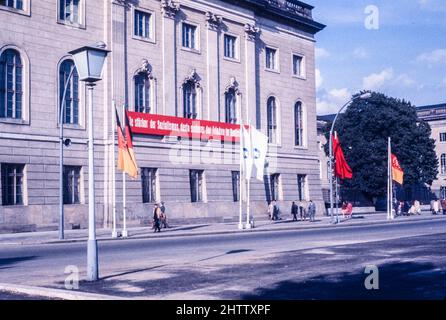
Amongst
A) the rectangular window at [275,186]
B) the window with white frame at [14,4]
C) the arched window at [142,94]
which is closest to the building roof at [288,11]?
the arched window at [142,94]

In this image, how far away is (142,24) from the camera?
3812 cm

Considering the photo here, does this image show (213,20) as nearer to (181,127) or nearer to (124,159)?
(181,127)

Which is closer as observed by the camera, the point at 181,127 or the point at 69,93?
the point at 69,93

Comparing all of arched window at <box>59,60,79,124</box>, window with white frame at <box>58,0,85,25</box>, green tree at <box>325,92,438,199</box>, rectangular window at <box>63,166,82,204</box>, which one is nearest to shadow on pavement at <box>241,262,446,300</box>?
rectangular window at <box>63,166,82,204</box>

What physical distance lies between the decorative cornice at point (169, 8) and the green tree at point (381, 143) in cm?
2965

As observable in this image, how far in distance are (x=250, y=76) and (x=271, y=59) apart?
4.14 m

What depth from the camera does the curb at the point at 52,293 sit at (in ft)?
30.5

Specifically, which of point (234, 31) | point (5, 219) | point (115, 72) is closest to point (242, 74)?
point (234, 31)

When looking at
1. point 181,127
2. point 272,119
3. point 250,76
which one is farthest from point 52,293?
point 272,119

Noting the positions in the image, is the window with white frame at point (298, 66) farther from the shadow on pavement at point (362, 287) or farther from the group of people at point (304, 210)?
the shadow on pavement at point (362, 287)

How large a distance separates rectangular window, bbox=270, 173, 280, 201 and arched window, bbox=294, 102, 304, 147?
163 inches

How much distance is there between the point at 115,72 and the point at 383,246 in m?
22.9

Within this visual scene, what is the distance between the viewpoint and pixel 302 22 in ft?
165
